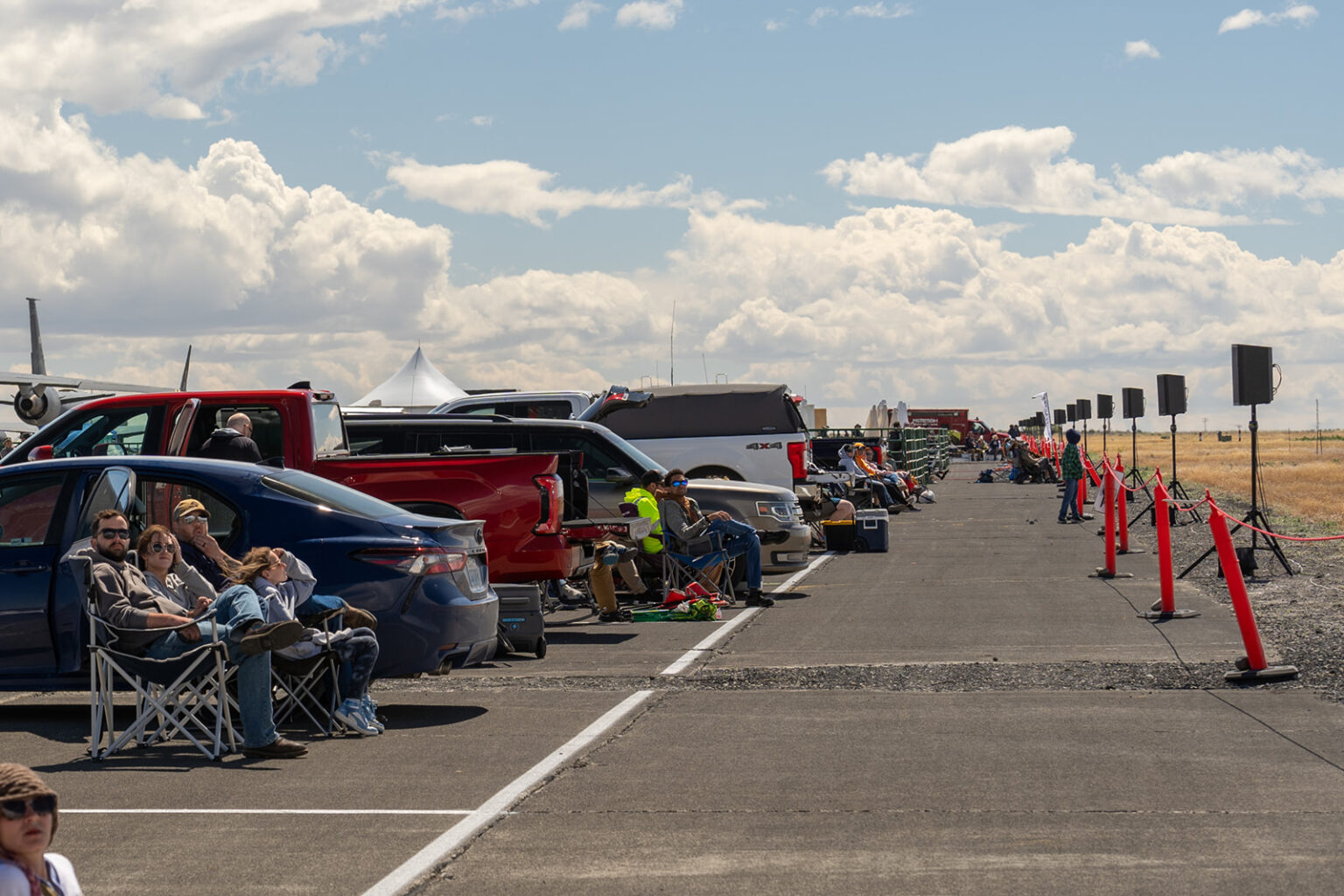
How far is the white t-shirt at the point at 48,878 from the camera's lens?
9.75 feet

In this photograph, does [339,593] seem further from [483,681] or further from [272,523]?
[483,681]

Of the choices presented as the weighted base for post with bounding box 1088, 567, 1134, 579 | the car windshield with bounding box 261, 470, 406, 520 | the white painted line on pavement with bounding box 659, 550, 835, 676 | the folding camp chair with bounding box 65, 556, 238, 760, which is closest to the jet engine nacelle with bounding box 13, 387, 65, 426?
the white painted line on pavement with bounding box 659, 550, 835, 676

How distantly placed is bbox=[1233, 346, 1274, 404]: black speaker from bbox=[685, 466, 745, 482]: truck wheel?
844cm

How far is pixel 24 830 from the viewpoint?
3004 millimetres

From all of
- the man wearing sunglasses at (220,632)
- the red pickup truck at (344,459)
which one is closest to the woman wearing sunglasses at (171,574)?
the man wearing sunglasses at (220,632)

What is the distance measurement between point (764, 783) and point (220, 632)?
2.99 meters

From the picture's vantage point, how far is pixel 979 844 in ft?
18.9

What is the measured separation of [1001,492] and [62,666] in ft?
122

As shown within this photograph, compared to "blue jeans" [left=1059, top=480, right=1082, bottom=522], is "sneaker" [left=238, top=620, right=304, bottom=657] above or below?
above

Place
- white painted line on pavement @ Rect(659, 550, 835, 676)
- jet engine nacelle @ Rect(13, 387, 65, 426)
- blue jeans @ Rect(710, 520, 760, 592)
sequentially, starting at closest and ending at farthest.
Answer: white painted line on pavement @ Rect(659, 550, 835, 676) < blue jeans @ Rect(710, 520, 760, 592) < jet engine nacelle @ Rect(13, 387, 65, 426)

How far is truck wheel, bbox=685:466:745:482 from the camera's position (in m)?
24.1

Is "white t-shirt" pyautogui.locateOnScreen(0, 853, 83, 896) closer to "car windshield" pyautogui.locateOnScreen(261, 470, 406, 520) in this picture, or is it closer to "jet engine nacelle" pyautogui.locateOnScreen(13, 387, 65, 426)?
"car windshield" pyautogui.locateOnScreen(261, 470, 406, 520)

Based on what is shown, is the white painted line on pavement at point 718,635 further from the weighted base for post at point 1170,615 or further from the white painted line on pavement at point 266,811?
the white painted line on pavement at point 266,811

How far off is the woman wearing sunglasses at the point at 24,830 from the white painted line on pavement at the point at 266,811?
3454mm
